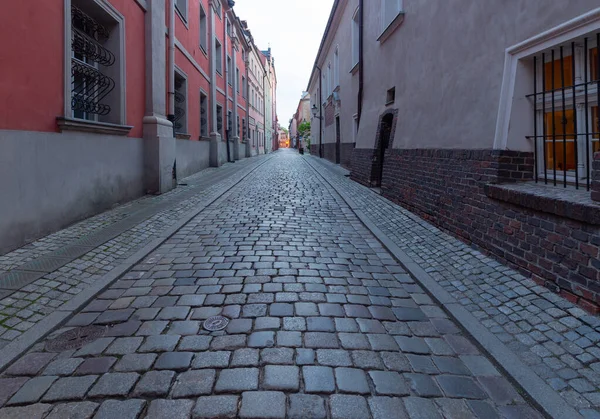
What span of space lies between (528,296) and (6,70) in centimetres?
575

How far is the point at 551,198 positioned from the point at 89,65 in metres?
7.08

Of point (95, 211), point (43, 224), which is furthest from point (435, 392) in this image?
point (95, 211)

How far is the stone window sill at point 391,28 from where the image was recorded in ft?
29.4

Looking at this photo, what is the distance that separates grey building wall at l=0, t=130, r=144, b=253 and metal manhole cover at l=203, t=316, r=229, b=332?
9.37 feet

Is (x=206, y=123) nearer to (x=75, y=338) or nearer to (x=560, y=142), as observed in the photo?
(x=560, y=142)

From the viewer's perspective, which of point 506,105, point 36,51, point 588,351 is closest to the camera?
point 588,351

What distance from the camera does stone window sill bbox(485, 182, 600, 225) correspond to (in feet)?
10.7

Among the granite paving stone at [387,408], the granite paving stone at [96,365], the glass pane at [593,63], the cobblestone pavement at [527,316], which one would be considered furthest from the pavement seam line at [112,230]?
the glass pane at [593,63]

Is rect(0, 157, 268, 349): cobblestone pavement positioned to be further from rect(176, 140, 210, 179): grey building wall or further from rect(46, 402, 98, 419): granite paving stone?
rect(176, 140, 210, 179): grey building wall

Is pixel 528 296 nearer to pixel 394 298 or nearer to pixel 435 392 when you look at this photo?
pixel 394 298

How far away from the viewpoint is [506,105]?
4.76m

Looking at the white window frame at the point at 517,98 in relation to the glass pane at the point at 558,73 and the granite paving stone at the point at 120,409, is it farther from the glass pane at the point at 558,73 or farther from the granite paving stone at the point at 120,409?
the granite paving stone at the point at 120,409

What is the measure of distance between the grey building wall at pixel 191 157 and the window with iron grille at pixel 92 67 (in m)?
4.41

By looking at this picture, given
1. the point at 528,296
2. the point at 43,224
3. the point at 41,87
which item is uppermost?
the point at 41,87
